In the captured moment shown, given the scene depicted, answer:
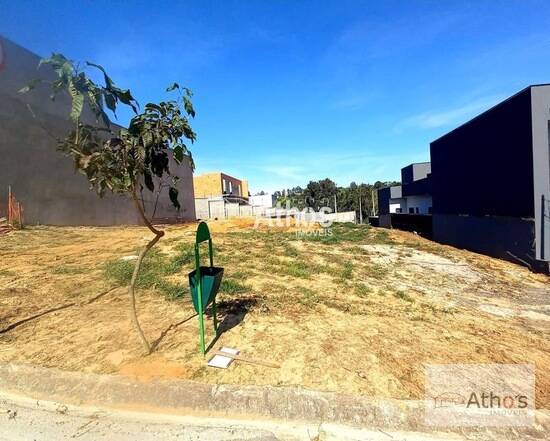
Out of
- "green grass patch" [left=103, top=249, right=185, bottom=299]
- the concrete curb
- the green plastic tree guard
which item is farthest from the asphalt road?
"green grass patch" [left=103, top=249, right=185, bottom=299]

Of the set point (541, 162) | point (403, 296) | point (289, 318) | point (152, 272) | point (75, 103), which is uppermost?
point (541, 162)

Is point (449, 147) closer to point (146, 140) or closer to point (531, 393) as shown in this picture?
point (531, 393)

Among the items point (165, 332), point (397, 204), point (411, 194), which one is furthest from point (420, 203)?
point (165, 332)

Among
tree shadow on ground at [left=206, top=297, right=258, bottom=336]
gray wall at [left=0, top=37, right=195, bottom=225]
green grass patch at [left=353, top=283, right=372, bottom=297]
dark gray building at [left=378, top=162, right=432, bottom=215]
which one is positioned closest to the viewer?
tree shadow on ground at [left=206, top=297, right=258, bottom=336]

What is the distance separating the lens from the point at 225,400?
290 centimetres

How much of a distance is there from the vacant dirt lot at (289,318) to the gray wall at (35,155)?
6145 millimetres

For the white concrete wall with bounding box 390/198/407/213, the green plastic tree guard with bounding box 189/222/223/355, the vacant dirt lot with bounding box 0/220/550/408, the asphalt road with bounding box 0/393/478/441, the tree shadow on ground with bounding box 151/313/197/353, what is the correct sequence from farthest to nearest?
the white concrete wall with bounding box 390/198/407/213
the tree shadow on ground with bounding box 151/313/197/353
the green plastic tree guard with bounding box 189/222/223/355
the vacant dirt lot with bounding box 0/220/550/408
the asphalt road with bounding box 0/393/478/441

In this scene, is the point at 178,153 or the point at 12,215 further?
the point at 12,215

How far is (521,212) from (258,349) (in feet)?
35.8

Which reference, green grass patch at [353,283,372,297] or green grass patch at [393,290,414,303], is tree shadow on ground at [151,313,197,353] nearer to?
green grass patch at [353,283,372,297]

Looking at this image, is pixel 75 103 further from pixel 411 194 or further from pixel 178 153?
pixel 411 194

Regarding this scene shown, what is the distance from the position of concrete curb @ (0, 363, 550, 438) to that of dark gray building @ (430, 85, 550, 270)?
9.53 metres

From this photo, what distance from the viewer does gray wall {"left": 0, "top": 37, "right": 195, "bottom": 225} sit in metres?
13.7

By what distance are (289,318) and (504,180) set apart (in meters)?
11.0
